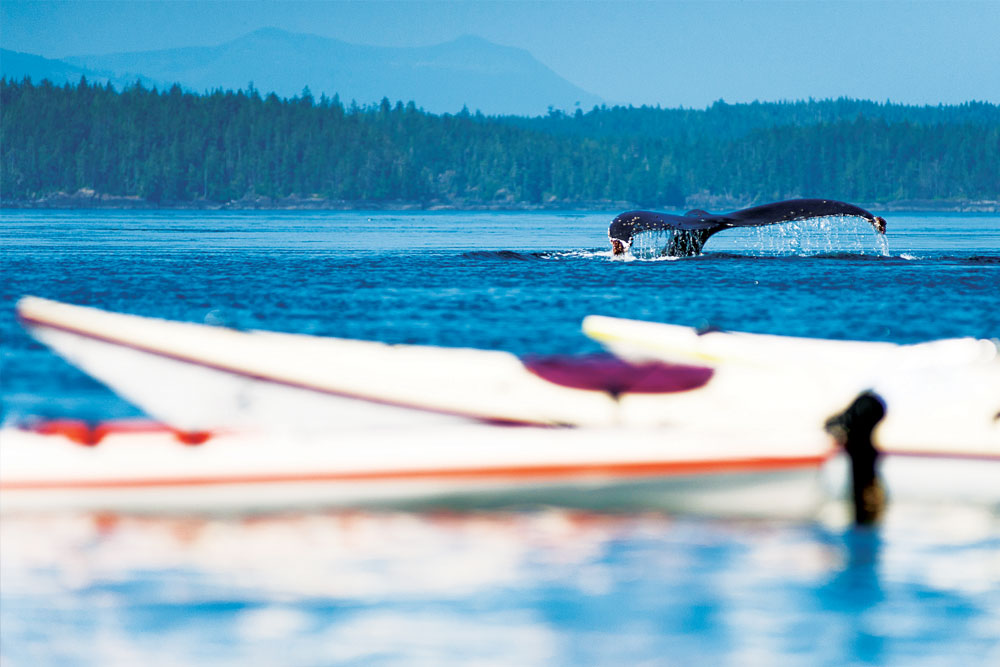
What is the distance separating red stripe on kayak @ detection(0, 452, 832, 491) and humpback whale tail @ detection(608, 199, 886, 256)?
941 inches

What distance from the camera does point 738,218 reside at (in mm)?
38000

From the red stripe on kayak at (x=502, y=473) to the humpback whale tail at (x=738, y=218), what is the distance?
23.9 m

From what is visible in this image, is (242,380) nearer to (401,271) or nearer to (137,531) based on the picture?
(137,531)

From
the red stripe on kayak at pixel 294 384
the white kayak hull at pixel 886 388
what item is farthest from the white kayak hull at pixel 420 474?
the white kayak hull at pixel 886 388

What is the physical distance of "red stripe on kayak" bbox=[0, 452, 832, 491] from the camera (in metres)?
11.5

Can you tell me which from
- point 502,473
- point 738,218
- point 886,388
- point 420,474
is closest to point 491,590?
point 502,473

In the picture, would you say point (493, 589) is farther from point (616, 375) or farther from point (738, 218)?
point (738, 218)

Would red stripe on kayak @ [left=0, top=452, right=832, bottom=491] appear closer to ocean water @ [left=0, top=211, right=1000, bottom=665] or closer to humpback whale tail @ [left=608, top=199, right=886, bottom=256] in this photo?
ocean water @ [left=0, top=211, right=1000, bottom=665]

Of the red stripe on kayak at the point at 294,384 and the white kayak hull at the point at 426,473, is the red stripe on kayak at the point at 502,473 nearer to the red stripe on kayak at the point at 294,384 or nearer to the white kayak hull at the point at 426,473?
the white kayak hull at the point at 426,473

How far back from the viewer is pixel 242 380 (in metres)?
12.8

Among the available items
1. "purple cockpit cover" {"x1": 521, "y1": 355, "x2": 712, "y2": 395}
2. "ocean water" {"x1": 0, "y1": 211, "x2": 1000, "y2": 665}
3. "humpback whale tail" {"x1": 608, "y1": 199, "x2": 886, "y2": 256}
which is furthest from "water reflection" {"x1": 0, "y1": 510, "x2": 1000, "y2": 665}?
"humpback whale tail" {"x1": 608, "y1": 199, "x2": 886, "y2": 256}

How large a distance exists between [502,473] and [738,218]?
27.6m

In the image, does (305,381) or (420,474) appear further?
(305,381)

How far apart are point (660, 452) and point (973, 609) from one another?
3014 mm
